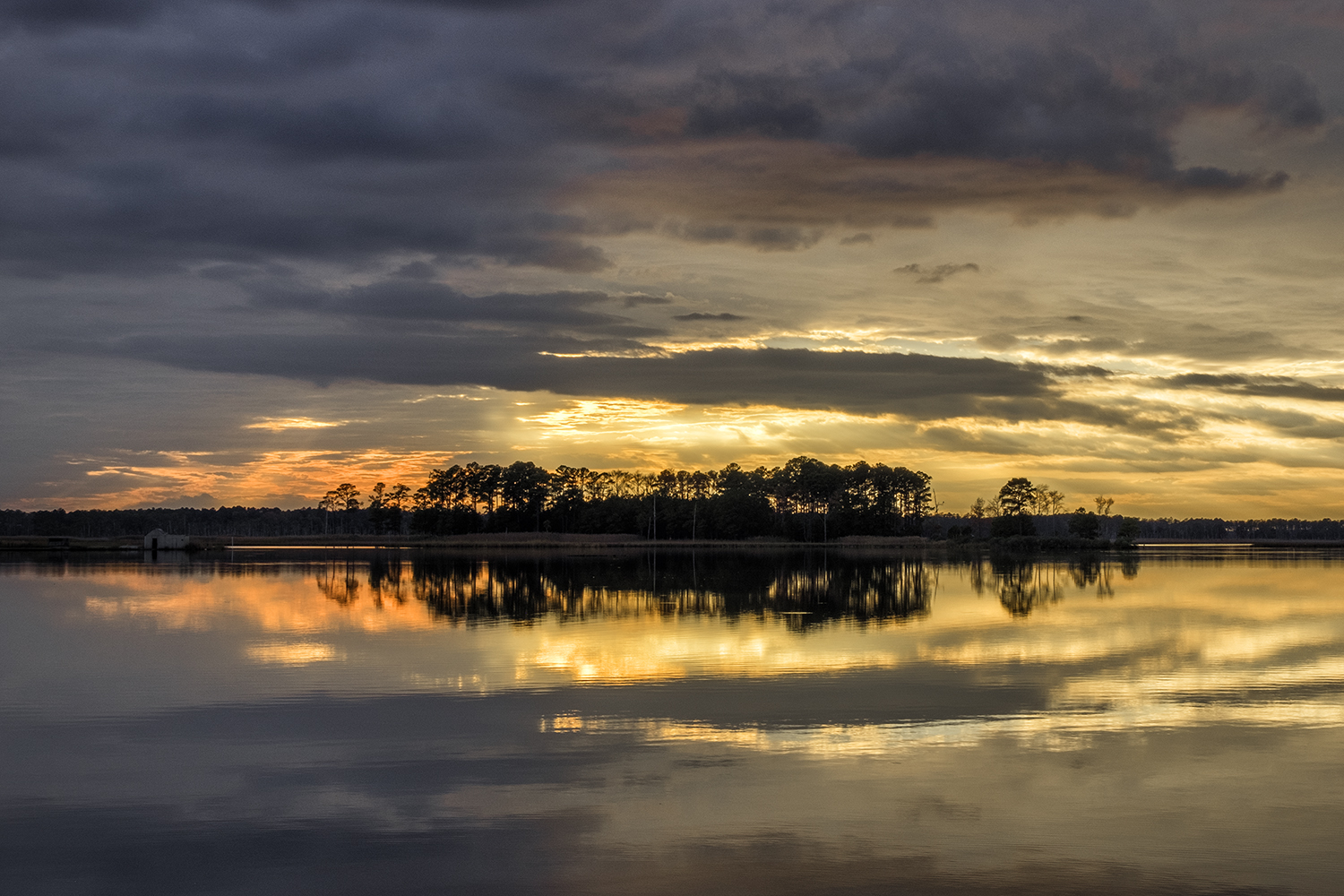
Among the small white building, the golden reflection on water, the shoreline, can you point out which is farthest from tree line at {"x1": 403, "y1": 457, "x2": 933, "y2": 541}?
the golden reflection on water

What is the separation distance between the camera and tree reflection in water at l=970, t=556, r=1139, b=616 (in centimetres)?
4997

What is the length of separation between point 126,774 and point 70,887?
487 centimetres

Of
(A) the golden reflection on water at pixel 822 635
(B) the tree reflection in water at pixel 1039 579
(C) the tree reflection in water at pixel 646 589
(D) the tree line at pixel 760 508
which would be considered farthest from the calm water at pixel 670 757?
(D) the tree line at pixel 760 508

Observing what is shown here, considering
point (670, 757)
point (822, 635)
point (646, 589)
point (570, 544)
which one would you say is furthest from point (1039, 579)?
point (570, 544)

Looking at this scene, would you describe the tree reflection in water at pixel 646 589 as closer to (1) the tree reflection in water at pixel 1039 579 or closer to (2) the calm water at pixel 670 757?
(1) the tree reflection in water at pixel 1039 579

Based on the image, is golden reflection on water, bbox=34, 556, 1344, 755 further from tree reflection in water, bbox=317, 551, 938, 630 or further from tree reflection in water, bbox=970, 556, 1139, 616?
tree reflection in water, bbox=970, 556, 1139, 616

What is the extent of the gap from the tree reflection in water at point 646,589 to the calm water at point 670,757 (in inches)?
181

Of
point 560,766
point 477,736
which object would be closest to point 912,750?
point 560,766

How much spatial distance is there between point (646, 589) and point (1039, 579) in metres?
29.0

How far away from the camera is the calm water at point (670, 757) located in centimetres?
1184

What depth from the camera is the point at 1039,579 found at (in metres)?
68.9

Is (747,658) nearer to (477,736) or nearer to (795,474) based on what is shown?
(477,736)

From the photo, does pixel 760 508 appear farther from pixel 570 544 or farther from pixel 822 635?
pixel 822 635

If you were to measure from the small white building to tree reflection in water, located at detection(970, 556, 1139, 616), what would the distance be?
100 meters
